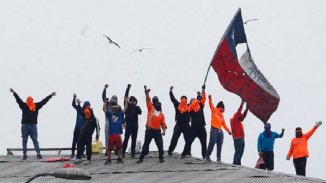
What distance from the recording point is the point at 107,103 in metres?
23.9

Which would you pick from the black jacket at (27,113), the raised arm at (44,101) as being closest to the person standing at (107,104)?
the raised arm at (44,101)

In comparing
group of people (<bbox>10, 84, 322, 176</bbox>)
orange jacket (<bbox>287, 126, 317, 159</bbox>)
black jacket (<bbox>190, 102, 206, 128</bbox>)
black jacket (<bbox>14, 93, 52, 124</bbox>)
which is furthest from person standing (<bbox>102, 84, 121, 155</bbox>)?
orange jacket (<bbox>287, 126, 317, 159</bbox>)

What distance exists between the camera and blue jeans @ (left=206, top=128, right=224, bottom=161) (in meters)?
23.4

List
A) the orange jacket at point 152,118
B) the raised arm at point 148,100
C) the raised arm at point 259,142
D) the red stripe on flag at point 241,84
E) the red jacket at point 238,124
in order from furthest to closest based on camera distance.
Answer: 1. the red jacket at point 238,124
2. the raised arm at point 259,142
3. the orange jacket at point 152,118
4. the red stripe on flag at point 241,84
5. the raised arm at point 148,100

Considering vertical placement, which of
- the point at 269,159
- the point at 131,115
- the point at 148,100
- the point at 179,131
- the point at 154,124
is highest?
the point at 148,100

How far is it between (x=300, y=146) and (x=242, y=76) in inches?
94.9

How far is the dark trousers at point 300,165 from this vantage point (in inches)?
889

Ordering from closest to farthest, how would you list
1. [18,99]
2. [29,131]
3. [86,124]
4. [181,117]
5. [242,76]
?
[86,124]
[242,76]
[181,117]
[18,99]
[29,131]

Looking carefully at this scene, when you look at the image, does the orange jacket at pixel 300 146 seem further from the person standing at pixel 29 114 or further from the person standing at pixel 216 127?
the person standing at pixel 29 114

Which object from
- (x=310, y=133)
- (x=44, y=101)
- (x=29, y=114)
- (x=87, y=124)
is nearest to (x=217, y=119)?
(x=310, y=133)

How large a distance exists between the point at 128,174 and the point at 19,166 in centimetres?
416

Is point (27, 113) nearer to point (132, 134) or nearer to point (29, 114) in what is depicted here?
point (29, 114)

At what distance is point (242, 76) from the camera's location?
930 inches

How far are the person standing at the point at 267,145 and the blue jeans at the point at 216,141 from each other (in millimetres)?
976
